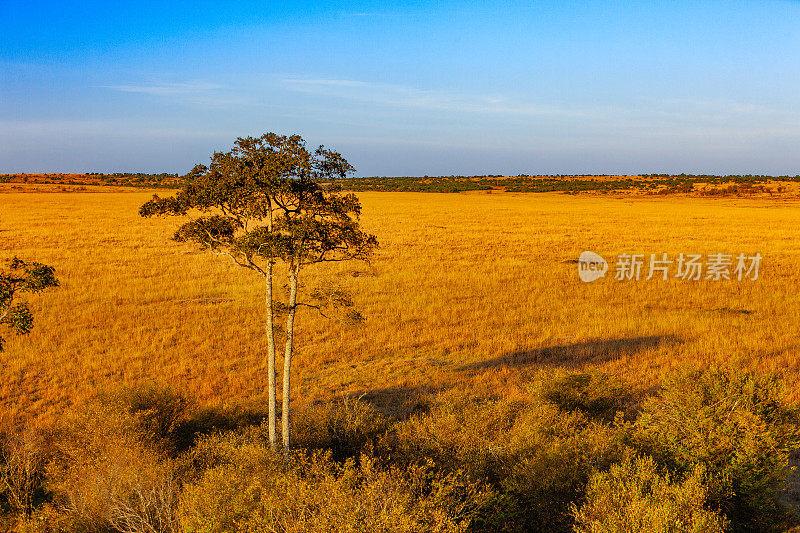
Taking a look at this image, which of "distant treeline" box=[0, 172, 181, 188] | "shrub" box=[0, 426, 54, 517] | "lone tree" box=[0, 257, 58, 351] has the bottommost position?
"shrub" box=[0, 426, 54, 517]

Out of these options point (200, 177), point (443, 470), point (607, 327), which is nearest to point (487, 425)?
point (443, 470)

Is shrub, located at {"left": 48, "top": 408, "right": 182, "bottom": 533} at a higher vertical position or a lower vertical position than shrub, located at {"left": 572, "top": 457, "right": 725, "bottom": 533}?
lower

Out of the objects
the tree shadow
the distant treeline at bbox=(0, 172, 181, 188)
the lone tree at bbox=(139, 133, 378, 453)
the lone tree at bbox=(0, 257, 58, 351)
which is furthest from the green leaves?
the distant treeline at bbox=(0, 172, 181, 188)

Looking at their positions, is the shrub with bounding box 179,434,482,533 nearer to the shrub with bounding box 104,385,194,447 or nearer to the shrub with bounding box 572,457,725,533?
the shrub with bounding box 572,457,725,533

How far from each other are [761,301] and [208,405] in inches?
858

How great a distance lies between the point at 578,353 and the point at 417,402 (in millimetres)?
5876

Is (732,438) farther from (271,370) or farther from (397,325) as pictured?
(397,325)

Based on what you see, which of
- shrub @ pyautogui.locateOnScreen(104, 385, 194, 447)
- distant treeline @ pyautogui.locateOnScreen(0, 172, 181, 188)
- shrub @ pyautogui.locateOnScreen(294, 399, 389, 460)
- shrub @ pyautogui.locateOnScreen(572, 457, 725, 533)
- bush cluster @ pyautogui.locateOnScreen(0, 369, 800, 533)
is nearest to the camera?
shrub @ pyautogui.locateOnScreen(572, 457, 725, 533)

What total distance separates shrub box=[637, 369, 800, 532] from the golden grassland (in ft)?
13.6

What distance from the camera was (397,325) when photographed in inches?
729

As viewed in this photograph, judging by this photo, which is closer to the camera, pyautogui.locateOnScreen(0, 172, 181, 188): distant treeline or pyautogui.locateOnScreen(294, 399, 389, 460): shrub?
pyautogui.locateOnScreen(294, 399, 389, 460): shrub

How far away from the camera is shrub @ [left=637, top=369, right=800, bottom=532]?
22.4 ft

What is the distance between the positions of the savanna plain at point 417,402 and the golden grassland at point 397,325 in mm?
118

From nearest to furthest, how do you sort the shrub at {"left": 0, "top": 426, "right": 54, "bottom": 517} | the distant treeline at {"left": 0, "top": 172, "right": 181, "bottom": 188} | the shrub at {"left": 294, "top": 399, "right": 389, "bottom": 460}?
the shrub at {"left": 0, "top": 426, "right": 54, "bottom": 517} → the shrub at {"left": 294, "top": 399, "right": 389, "bottom": 460} → the distant treeline at {"left": 0, "top": 172, "right": 181, "bottom": 188}
